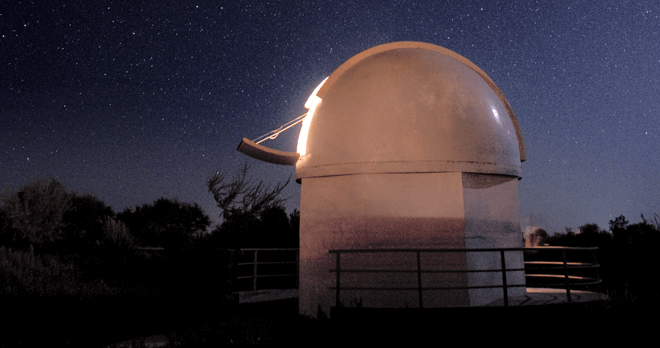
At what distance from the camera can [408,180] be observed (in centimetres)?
848

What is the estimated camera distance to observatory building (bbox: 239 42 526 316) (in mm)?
8336

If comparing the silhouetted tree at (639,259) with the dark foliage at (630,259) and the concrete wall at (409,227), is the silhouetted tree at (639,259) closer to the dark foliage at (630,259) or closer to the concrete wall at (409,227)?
the dark foliage at (630,259)

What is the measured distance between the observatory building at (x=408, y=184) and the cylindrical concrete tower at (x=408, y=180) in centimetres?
2

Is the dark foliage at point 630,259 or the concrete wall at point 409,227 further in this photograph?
the dark foliage at point 630,259

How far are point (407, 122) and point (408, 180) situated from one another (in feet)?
3.44

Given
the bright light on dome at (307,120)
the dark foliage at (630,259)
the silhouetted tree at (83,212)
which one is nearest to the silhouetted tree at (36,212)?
the silhouetted tree at (83,212)

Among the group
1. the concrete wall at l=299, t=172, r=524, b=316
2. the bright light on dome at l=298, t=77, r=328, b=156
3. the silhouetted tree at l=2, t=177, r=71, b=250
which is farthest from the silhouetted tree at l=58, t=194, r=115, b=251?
the concrete wall at l=299, t=172, r=524, b=316

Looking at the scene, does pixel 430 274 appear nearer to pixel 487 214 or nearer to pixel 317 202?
pixel 487 214

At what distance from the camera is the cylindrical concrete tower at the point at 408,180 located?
8.34 meters

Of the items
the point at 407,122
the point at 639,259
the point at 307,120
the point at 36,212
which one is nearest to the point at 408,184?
the point at 407,122

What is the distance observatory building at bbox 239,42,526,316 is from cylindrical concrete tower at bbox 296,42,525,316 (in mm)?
19

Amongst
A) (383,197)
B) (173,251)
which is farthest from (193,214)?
(383,197)

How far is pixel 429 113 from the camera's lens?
8.70 metres

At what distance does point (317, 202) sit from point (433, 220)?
7.34 ft
